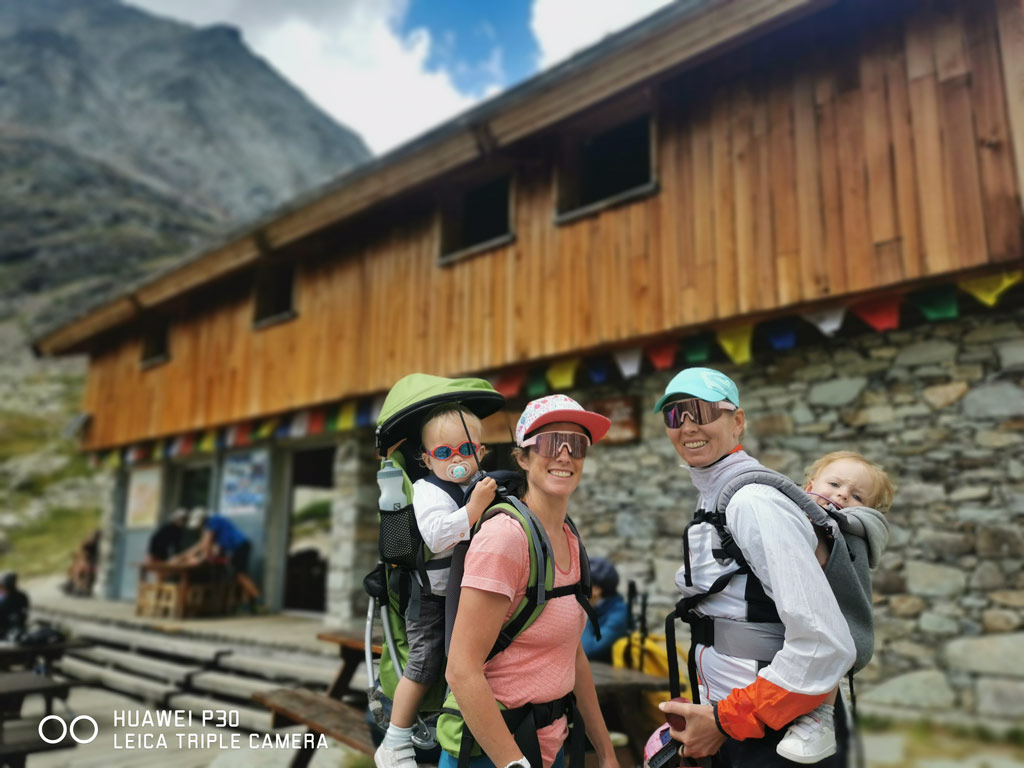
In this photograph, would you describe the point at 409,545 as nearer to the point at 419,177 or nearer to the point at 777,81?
the point at 777,81

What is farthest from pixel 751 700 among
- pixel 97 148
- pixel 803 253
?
pixel 97 148

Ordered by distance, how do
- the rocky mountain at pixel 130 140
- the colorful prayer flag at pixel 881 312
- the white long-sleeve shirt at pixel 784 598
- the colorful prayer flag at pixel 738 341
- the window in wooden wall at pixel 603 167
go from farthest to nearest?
the rocky mountain at pixel 130 140, the window in wooden wall at pixel 603 167, the colorful prayer flag at pixel 738 341, the colorful prayer flag at pixel 881 312, the white long-sleeve shirt at pixel 784 598

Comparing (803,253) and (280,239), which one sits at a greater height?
(280,239)

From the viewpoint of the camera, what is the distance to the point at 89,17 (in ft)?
326

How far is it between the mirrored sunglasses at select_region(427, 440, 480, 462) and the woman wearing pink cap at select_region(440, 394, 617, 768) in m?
0.20

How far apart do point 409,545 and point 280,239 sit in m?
8.16

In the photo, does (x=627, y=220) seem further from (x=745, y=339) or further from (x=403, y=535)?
(x=403, y=535)

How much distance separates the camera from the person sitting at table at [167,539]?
1098 cm

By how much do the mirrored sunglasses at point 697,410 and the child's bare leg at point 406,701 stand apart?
108cm

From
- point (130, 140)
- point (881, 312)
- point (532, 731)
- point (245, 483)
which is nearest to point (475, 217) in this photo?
point (245, 483)

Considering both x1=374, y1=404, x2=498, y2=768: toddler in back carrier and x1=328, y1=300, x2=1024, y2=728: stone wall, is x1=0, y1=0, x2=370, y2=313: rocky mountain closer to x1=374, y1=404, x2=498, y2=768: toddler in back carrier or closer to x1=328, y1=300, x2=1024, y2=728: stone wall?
x1=328, y1=300, x2=1024, y2=728: stone wall

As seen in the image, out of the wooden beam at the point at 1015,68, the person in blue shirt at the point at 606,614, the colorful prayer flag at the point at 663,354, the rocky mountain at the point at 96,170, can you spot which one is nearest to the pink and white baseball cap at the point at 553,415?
the person in blue shirt at the point at 606,614

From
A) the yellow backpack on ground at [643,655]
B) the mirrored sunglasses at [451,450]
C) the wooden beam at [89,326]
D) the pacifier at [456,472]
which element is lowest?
the yellow backpack on ground at [643,655]

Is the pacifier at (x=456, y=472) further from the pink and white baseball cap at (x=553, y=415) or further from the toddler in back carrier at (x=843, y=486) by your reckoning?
the toddler in back carrier at (x=843, y=486)
